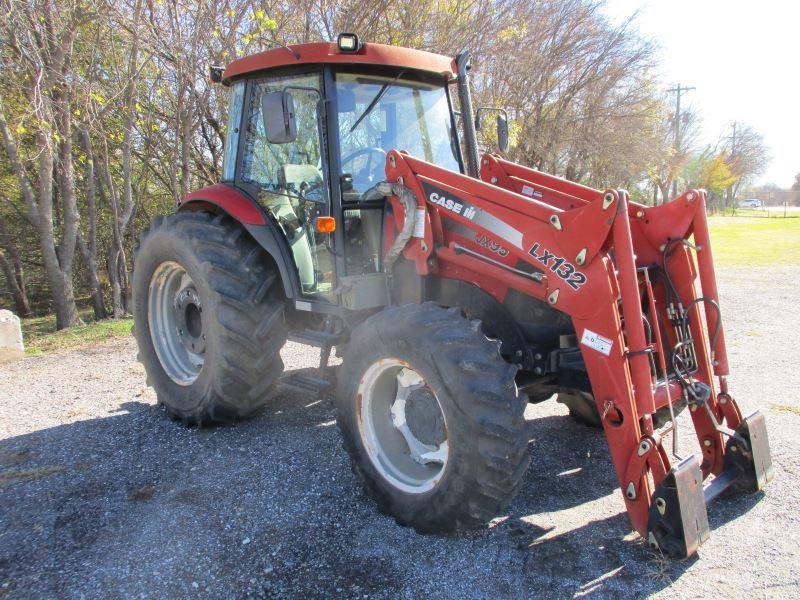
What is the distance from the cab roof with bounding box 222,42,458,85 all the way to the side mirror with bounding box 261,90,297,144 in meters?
0.45

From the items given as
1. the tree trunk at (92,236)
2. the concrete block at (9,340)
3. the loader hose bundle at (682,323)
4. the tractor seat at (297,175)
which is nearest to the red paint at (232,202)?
the tractor seat at (297,175)

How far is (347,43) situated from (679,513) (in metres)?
3.05

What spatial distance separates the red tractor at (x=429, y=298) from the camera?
2.70 meters

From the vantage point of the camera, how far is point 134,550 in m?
2.94

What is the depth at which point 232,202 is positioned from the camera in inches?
167

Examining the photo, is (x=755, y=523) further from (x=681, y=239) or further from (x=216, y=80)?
(x=216, y=80)

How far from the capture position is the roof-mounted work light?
3545 millimetres

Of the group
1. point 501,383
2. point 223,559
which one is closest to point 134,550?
point 223,559

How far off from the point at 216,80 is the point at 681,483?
13.5ft

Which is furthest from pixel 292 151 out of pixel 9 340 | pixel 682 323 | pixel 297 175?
pixel 9 340

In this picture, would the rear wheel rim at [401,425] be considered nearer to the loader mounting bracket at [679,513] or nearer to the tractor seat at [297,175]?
the loader mounting bracket at [679,513]

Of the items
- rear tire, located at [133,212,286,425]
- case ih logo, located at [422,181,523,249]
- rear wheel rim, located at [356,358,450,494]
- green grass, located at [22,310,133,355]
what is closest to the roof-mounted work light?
case ih logo, located at [422,181,523,249]

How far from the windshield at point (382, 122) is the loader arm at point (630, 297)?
403mm

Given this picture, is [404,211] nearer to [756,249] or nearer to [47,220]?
[47,220]
